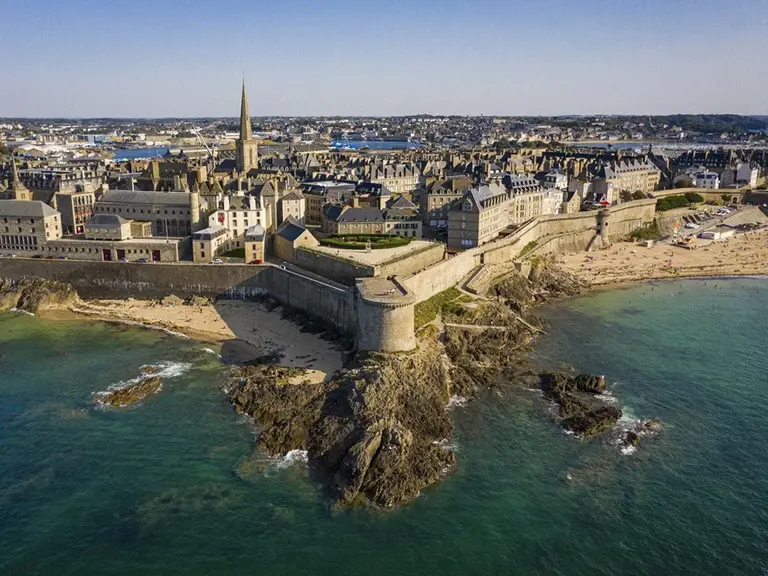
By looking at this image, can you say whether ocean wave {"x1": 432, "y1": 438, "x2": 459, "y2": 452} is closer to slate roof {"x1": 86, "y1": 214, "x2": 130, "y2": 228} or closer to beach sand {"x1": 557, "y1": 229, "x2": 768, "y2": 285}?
beach sand {"x1": 557, "y1": 229, "x2": 768, "y2": 285}

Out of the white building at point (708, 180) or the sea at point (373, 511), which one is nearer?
the sea at point (373, 511)

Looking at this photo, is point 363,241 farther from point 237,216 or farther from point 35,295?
point 35,295

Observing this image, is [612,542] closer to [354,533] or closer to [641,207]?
[354,533]

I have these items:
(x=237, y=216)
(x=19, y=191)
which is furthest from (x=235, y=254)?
(x=19, y=191)

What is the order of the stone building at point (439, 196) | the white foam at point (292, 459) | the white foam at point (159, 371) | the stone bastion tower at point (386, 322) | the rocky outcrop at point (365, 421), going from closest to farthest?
the rocky outcrop at point (365, 421) < the white foam at point (292, 459) < the white foam at point (159, 371) < the stone bastion tower at point (386, 322) < the stone building at point (439, 196)

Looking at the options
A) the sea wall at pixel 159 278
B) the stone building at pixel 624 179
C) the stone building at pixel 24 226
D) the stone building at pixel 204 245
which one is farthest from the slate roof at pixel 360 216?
the stone building at pixel 624 179

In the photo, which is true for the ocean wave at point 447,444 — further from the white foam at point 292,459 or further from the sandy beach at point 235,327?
the sandy beach at point 235,327
